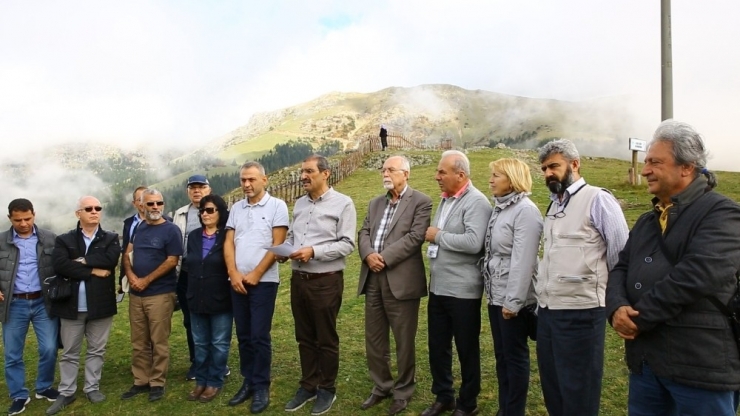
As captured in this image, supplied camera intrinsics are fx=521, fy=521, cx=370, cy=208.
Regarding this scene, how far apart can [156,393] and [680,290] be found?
4979 millimetres

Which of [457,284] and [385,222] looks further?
[385,222]

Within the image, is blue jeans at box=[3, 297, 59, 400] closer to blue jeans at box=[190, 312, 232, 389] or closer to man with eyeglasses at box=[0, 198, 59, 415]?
man with eyeglasses at box=[0, 198, 59, 415]

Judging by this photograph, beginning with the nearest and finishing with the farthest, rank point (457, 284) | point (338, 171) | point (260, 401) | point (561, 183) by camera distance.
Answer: point (561, 183), point (457, 284), point (260, 401), point (338, 171)

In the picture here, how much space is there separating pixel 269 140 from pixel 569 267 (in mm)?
132504

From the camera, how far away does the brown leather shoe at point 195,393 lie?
5.36 metres

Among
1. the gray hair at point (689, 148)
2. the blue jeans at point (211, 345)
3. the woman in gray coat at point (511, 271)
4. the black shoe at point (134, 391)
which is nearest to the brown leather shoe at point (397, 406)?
the woman in gray coat at point (511, 271)

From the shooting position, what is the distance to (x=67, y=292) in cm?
529

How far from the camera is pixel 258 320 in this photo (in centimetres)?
515

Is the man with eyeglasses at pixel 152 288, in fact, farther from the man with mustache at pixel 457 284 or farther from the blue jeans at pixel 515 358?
the blue jeans at pixel 515 358

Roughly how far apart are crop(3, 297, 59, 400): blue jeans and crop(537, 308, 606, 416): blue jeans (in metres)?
5.02

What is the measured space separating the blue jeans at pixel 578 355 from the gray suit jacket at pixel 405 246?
4.69ft

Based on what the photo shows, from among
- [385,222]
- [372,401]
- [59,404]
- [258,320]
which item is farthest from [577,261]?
[59,404]

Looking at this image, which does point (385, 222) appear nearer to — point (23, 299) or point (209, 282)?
point (209, 282)

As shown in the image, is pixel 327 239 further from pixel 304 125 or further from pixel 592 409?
pixel 304 125
